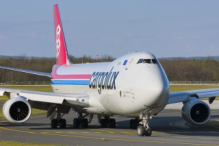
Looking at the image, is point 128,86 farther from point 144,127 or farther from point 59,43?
point 59,43

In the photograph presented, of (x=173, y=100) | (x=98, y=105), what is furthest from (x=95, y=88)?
(x=173, y=100)

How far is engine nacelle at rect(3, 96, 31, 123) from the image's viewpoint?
2606cm

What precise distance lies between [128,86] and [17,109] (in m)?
6.43

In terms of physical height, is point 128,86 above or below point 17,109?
above

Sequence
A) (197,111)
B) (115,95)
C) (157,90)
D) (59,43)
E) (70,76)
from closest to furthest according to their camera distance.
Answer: (157,90) → (115,95) → (197,111) → (70,76) → (59,43)

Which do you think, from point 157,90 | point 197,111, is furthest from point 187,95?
point 157,90

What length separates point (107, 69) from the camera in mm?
27016

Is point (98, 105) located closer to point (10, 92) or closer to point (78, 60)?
point (10, 92)

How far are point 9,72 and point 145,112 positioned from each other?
324 ft

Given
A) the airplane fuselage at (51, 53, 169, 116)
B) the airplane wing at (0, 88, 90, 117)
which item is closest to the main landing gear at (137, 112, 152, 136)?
the airplane fuselage at (51, 53, 169, 116)

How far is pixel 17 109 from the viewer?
26.3 m

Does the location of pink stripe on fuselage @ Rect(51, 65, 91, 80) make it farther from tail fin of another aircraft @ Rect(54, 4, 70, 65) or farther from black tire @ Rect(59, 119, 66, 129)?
black tire @ Rect(59, 119, 66, 129)

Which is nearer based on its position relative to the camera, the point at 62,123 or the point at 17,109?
the point at 17,109

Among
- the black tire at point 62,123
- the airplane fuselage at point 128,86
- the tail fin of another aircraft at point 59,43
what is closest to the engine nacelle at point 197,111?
the airplane fuselage at point 128,86
